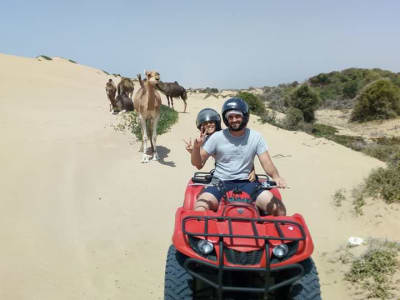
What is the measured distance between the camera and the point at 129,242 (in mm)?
5703

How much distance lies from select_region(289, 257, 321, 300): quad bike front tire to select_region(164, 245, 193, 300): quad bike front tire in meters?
0.84

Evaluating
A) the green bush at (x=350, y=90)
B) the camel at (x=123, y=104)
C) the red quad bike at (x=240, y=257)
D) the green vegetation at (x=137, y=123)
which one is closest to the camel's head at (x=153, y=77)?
the green vegetation at (x=137, y=123)

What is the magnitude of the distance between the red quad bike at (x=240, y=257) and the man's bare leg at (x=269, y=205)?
1.22ft

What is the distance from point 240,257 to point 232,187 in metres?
1.19

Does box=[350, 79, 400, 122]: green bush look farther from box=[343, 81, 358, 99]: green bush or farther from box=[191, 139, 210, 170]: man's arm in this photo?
box=[191, 139, 210, 170]: man's arm

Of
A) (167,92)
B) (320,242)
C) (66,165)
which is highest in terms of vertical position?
(167,92)

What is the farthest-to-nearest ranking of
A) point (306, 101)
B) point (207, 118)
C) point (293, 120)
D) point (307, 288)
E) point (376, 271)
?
point (306, 101)
point (293, 120)
point (207, 118)
point (376, 271)
point (307, 288)

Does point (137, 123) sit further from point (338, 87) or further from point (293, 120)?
point (338, 87)

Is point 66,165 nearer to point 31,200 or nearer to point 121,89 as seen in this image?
point 31,200

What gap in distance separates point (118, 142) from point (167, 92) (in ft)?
19.3

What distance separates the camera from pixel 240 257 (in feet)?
9.27

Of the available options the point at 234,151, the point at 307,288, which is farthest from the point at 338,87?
the point at 307,288

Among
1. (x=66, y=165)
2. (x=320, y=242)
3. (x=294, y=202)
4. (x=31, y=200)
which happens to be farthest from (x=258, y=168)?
(x=31, y=200)

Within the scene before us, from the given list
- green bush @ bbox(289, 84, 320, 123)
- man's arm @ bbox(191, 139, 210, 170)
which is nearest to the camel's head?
man's arm @ bbox(191, 139, 210, 170)
